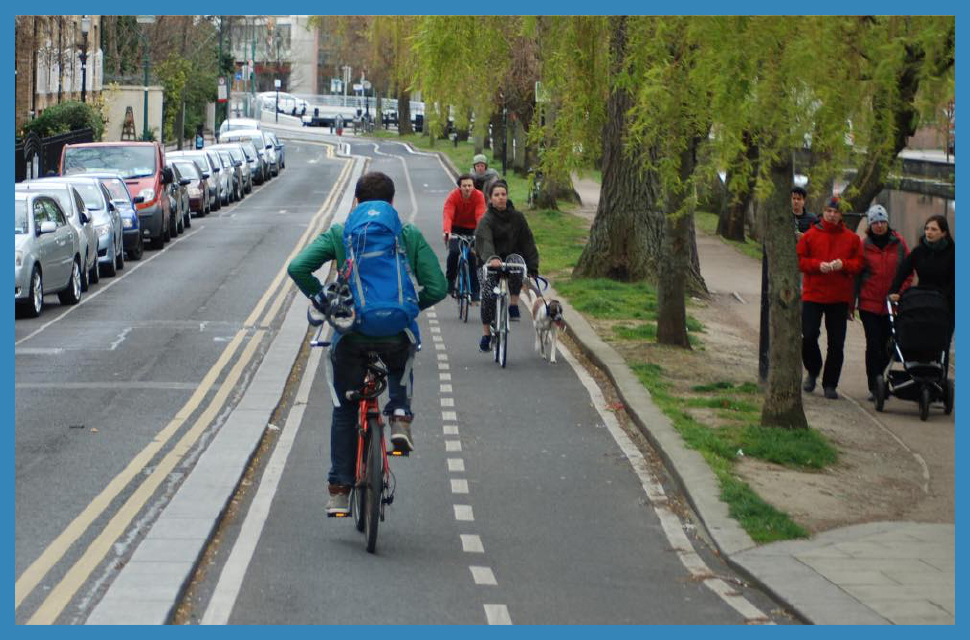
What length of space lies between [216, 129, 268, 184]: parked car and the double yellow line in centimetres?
4266

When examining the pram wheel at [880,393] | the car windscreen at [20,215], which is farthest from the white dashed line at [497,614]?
the car windscreen at [20,215]

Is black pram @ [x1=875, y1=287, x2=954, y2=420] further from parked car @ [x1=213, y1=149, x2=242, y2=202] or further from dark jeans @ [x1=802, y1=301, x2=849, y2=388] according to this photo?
parked car @ [x1=213, y1=149, x2=242, y2=202]

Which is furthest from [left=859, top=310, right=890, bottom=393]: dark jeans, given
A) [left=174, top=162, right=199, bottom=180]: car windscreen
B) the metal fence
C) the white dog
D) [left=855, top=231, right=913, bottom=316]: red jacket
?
the metal fence

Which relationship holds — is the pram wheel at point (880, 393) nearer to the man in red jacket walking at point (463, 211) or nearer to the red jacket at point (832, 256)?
the red jacket at point (832, 256)

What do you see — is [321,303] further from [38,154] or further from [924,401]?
[38,154]

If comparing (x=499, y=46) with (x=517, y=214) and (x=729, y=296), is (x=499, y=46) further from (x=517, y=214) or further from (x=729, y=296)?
(x=729, y=296)

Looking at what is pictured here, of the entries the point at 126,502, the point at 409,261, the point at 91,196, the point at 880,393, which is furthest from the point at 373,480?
the point at 91,196

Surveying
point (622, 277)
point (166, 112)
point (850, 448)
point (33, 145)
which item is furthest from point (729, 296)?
point (166, 112)

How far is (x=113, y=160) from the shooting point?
33.8 m

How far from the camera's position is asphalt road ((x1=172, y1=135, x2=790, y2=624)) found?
25.0 ft

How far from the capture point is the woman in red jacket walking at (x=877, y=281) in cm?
1456

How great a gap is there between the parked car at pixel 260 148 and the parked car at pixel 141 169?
83.8 feet

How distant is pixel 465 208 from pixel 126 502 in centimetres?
1000

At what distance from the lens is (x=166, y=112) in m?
72.5
